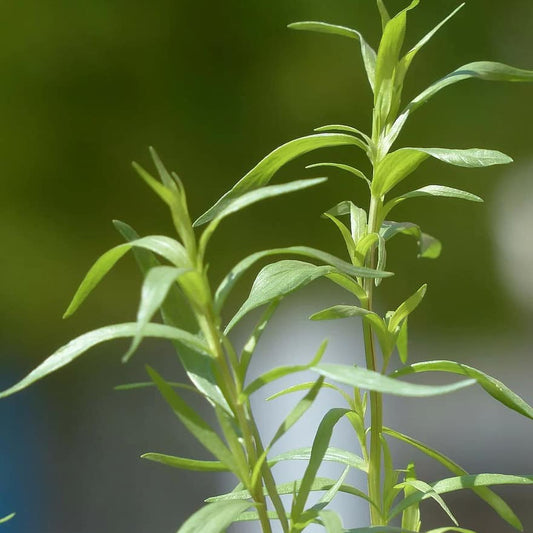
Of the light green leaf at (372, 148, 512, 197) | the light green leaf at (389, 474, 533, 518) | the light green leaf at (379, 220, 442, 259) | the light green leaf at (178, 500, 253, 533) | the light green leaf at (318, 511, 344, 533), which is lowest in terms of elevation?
the light green leaf at (389, 474, 533, 518)

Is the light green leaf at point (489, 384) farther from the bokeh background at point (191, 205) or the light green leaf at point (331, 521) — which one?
the bokeh background at point (191, 205)

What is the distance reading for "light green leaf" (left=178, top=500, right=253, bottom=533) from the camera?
234 mm

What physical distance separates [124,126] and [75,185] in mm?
184

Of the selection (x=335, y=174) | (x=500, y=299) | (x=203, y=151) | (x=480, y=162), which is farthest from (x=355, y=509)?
(x=480, y=162)

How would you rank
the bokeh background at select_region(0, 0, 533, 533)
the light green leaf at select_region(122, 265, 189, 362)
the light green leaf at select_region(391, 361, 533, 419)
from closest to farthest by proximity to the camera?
the light green leaf at select_region(122, 265, 189, 362), the light green leaf at select_region(391, 361, 533, 419), the bokeh background at select_region(0, 0, 533, 533)

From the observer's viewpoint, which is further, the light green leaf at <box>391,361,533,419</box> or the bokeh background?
the bokeh background

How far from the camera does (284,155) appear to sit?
0.33 metres

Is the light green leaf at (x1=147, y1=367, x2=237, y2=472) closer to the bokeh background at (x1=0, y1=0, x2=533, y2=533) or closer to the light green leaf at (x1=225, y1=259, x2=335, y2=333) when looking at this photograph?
the light green leaf at (x1=225, y1=259, x2=335, y2=333)

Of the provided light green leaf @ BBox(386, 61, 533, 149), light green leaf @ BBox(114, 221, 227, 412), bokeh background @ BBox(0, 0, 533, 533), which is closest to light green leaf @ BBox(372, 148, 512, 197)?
light green leaf @ BBox(386, 61, 533, 149)

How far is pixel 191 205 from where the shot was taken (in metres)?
1.74

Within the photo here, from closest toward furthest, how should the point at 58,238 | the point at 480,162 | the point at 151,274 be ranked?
1. the point at 151,274
2. the point at 480,162
3. the point at 58,238

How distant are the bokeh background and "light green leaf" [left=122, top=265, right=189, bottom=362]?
1466mm

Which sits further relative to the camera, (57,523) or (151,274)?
(57,523)

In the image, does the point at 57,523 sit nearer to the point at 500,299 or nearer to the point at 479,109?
the point at 500,299
